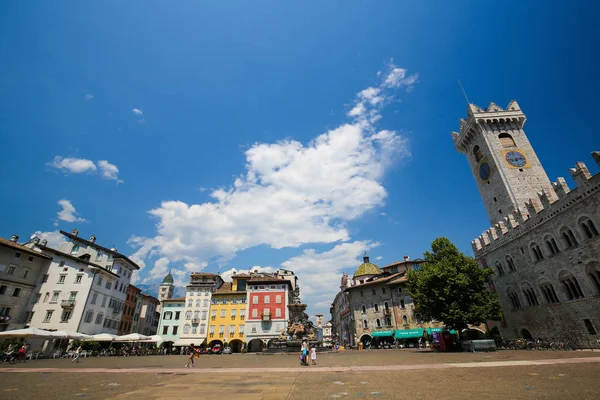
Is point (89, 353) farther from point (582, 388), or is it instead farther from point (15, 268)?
point (582, 388)

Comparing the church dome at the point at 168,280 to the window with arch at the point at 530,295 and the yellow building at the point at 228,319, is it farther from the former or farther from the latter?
the window with arch at the point at 530,295

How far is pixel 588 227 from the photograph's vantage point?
2253 centimetres

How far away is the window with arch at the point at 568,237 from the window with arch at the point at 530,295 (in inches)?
279

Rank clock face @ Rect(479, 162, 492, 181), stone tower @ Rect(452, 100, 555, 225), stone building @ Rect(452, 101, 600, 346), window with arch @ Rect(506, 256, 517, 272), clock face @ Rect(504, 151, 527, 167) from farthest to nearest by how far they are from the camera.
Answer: clock face @ Rect(479, 162, 492, 181), clock face @ Rect(504, 151, 527, 167), stone tower @ Rect(452, 100, 555, 225), window with arch @ Rect(506, 256, 517, 272), stone building @ Rect(452, 101, 600, 346)

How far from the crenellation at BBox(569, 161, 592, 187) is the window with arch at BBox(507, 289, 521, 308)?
14.8 meters

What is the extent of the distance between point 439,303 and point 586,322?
11102mm

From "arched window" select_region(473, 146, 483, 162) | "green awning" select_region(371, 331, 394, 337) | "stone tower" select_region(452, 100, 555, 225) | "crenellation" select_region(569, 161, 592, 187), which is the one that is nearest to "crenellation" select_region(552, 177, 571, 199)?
"crenellation" select_region(569, 161, 592, 187)

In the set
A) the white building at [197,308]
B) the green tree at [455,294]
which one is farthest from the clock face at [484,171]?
the white building at [197,308]

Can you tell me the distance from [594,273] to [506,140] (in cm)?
2559

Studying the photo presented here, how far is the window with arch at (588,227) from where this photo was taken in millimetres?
22083

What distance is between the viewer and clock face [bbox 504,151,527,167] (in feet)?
129

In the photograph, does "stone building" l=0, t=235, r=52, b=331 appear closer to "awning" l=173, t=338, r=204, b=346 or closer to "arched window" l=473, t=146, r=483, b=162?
"awning" l=173, t=338, r=204, b=346

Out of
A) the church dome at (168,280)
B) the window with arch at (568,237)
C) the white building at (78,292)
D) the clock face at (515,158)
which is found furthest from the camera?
the church dome at (168,280)

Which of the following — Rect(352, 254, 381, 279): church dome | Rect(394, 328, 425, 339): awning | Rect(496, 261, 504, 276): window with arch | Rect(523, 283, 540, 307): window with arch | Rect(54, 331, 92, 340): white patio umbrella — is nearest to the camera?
Rect(54, 331, 92, 340): white patio umbrella
